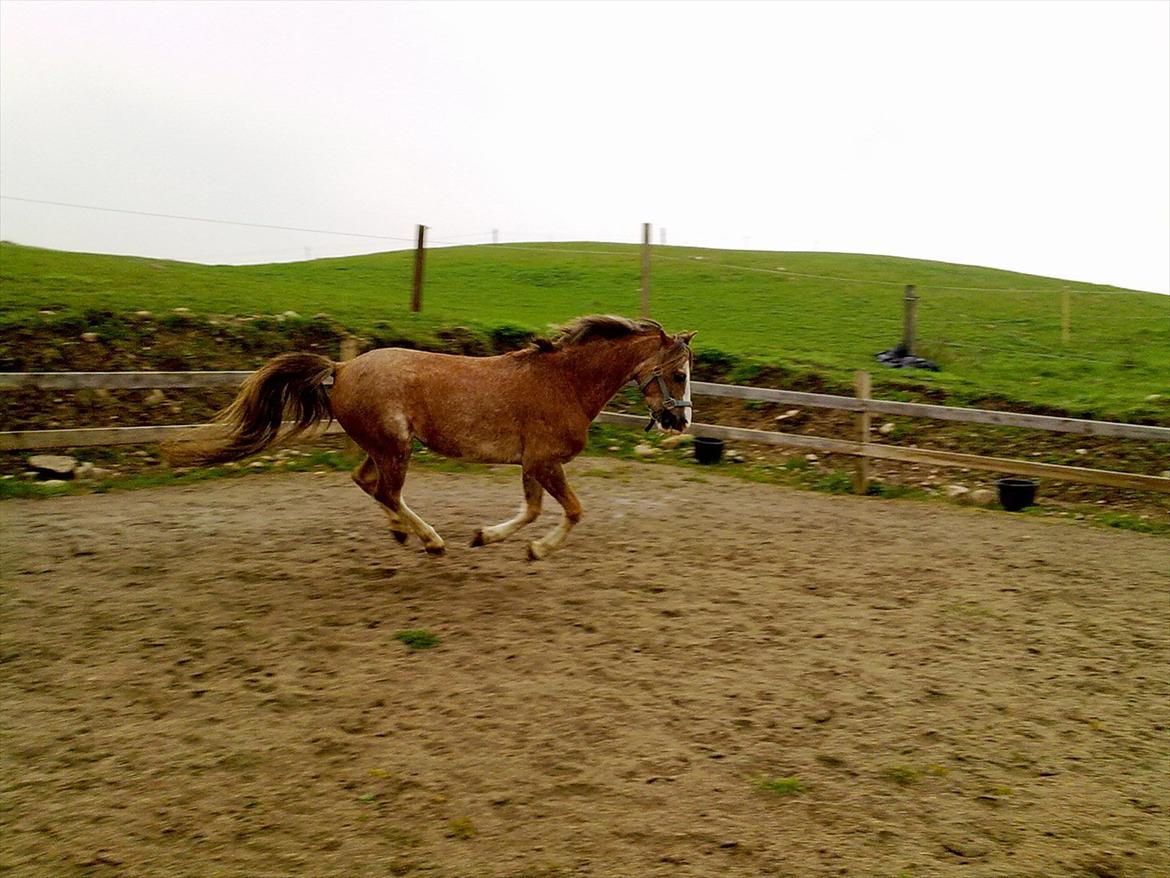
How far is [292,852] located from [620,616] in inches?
109

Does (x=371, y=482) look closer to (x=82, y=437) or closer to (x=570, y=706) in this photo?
(x=570, y=706)

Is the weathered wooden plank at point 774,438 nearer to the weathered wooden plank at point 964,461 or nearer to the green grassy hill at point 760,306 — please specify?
the weathered wooden plank at point 964,461

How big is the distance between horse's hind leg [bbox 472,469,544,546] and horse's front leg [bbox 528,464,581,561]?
81 mm

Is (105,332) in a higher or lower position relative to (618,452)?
higher

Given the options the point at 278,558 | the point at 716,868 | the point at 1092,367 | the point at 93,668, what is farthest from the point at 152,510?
the point at 1092,367

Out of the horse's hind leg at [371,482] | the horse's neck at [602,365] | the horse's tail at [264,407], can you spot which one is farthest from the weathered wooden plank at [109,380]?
the horse's neck at [602,365]

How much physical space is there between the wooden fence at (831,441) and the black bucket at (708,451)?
19 centimetres

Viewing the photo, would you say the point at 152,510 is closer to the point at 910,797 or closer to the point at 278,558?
the point at 278,558

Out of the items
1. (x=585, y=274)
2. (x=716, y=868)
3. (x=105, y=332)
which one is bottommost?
(x=716, y=868)

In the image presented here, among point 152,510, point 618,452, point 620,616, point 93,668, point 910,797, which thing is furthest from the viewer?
point 618,452

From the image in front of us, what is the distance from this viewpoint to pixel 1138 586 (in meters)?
6.76

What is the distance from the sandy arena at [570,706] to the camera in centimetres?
317

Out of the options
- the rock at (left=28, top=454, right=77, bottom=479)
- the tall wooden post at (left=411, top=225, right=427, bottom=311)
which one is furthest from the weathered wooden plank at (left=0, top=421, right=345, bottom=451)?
the tall wooden post at (left=411, top=225, right=427, bottom=311)

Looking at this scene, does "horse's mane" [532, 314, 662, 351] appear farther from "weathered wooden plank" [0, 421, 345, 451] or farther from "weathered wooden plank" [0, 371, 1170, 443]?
"weathered wooden plank" [0, 371, 1170, 443]
